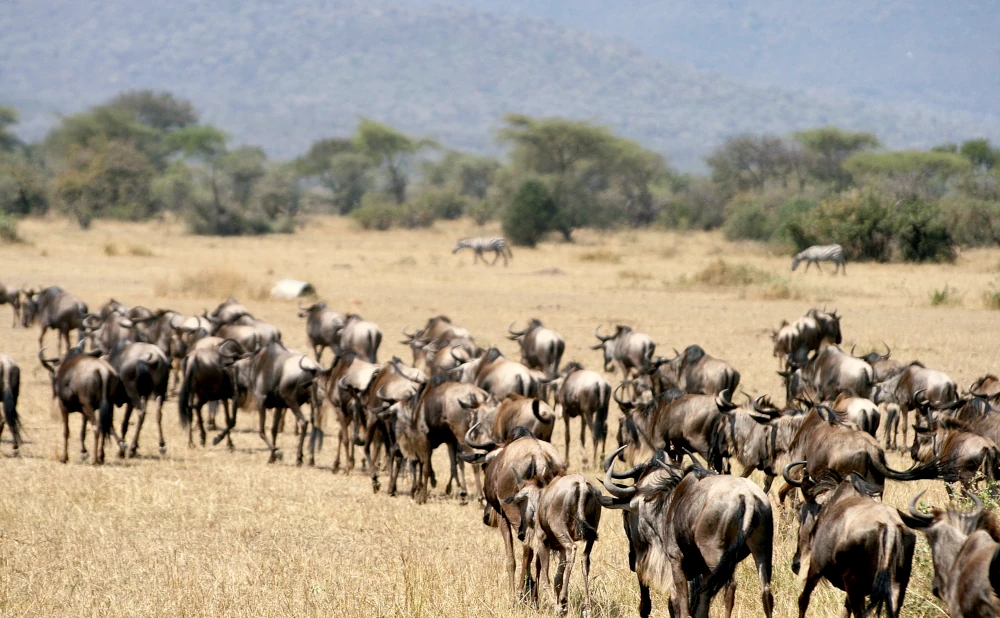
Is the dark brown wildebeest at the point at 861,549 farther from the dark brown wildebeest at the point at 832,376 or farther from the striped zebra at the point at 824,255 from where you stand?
the striped zebra at the point at 824,255

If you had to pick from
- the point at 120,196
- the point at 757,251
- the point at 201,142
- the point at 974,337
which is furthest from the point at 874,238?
the point at 201,142

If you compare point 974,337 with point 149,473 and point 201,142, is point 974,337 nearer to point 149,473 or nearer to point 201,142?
point 149,473

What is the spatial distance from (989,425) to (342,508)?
17.4 feet

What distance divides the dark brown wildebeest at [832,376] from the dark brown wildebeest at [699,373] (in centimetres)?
61

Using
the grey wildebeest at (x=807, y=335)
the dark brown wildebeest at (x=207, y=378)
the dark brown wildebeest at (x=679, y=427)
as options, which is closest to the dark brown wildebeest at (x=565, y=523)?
A: the dark brown wildebeest at (x=679, y=427)

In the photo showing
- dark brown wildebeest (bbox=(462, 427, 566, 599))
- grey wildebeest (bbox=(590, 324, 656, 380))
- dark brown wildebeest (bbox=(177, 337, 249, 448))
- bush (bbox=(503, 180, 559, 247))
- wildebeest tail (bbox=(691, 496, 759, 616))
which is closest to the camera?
wildebeest tail (bbox=(691, 496, 759, 616))

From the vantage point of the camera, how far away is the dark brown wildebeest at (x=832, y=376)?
479 inches

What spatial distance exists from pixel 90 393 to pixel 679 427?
572 centimetres

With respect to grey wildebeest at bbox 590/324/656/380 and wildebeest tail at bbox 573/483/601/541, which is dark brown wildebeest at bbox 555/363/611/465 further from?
wildebeest tail at bbox 573/483/601/541

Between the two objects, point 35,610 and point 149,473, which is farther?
point 149,473

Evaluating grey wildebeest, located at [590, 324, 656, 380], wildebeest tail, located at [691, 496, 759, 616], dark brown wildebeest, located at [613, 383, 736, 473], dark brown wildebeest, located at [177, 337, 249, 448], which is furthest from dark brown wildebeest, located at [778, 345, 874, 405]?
wildebeest tail, located at [691, 496, 759, 616]

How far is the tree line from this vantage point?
3878 centimetres

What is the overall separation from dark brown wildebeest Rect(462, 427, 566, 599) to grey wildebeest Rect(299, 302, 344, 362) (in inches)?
411

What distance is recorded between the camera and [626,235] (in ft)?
188
